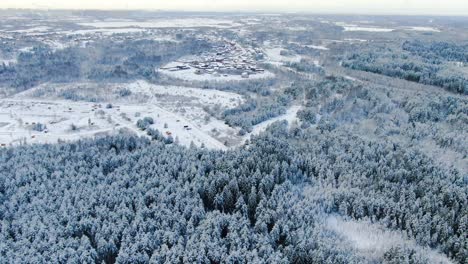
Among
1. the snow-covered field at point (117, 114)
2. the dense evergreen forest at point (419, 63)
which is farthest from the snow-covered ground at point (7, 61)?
the dense evergreen forest at point (419, 63)

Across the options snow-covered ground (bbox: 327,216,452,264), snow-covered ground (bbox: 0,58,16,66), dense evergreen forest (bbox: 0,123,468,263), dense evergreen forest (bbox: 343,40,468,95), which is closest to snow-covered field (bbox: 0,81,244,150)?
dense evergreen forest (bbox: 0,123,468,263)

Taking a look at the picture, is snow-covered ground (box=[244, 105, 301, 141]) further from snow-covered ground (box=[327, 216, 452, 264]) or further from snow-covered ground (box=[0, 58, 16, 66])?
snow-covered ground (box=[0, 58, 16, 66])

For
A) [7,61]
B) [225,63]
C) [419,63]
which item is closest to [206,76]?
[225,63]

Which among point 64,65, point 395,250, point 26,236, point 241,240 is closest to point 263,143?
point 241,240

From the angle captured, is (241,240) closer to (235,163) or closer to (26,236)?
(235,163)

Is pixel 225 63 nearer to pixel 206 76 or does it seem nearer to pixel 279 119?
pixel 206 76
